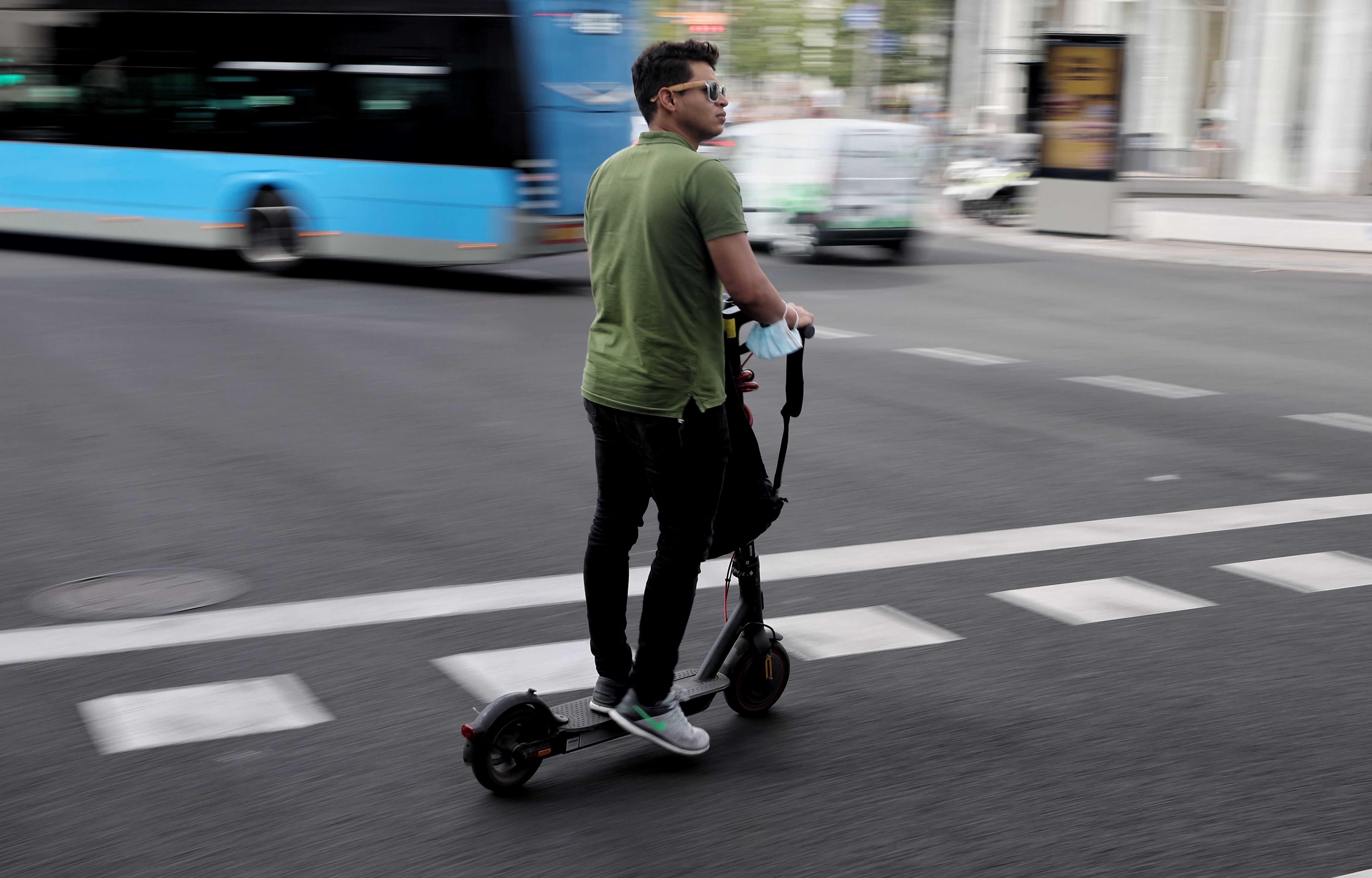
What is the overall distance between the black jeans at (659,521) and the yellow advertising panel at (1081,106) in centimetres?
2075

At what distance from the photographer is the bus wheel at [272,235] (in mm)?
16172

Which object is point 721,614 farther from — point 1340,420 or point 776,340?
point 1340,420

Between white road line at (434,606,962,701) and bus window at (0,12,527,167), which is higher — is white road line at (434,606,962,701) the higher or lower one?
the lower one

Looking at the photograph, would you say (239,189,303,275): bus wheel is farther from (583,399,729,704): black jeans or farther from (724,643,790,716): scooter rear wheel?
(583,399,729,704): black jeans

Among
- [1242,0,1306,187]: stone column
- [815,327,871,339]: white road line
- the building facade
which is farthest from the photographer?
[1242,0,1306,187]: stone column

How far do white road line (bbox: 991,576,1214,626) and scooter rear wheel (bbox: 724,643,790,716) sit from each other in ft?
4.62

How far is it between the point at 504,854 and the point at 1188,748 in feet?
6.23

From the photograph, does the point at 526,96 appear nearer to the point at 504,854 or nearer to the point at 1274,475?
the point at 1274,475

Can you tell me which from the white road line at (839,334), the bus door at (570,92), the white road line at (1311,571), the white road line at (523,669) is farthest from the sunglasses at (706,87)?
the bus door at (570,92)

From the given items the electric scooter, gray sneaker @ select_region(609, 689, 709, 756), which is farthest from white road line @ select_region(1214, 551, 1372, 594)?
gray sneaker @ select_region(609, 689, 709, 756)

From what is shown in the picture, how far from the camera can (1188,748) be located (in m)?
4.22

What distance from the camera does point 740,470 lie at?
4113 mm

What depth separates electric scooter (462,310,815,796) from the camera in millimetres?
3830

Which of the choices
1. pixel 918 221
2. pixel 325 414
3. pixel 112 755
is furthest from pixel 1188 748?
pixel 918 221
